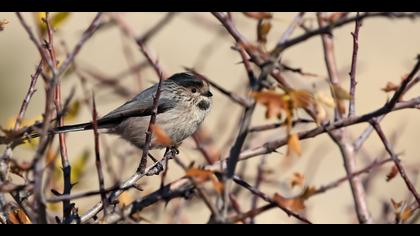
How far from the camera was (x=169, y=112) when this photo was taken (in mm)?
5621

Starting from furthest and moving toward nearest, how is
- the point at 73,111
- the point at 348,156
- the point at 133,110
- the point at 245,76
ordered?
the point at 245,76 → the point at 133,110 → the point at 73,111 → the point at 348,156

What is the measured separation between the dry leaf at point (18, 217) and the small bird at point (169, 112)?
2.63 m

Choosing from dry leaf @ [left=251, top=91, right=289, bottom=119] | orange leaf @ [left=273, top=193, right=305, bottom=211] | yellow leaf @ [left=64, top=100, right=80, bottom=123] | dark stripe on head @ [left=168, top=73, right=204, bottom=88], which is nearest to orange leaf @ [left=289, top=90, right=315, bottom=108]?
dry leaf @ [left=251, top=91, right=289, bottom=119]

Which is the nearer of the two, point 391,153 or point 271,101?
point 271,101

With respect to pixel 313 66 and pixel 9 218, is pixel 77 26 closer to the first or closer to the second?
pixel 313 66

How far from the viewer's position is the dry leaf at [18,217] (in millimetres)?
2541

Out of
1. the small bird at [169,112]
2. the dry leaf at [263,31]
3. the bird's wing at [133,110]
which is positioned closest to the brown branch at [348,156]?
the dry leaf at [263,31]

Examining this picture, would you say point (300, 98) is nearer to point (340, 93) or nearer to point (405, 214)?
point (340, 93)

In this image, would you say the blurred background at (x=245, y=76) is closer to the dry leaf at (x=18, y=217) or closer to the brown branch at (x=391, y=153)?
the brown branch at (x=391, y=153)

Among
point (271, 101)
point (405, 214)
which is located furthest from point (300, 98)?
point (405, 214)

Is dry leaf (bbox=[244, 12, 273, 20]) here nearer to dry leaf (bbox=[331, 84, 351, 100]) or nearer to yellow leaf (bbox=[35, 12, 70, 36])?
dry leaf (bbox=[331, 84, 351, 100])

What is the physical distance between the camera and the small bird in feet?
17.9

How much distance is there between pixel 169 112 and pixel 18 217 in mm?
3048
